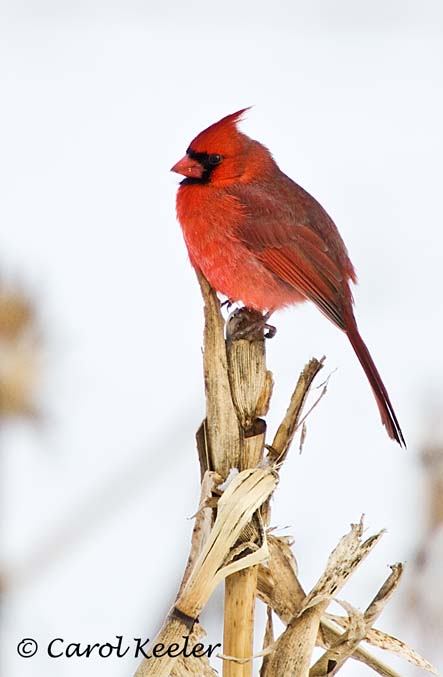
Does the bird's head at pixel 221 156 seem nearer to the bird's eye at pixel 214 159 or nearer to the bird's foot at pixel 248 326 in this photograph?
the bird's eye at pixel 214 159

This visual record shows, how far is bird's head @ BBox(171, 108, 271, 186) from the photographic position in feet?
3.61

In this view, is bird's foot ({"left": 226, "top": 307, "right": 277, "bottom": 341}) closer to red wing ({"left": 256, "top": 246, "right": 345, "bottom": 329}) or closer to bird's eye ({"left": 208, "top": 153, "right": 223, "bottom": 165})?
red wing ({"left": 256, "top": 246, "right": 345, "bottom": 329})

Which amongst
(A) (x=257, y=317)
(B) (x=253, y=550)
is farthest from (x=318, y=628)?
(A) (x=257, y=317)

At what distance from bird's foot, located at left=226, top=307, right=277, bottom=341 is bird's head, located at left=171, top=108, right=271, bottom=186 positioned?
17 cm

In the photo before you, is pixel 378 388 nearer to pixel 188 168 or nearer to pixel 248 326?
pixel 248 326

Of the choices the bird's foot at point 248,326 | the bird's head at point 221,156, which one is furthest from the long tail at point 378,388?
the bird's head at point 221,156

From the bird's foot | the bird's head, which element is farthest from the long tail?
the bird's head

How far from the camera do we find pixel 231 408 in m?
0.90

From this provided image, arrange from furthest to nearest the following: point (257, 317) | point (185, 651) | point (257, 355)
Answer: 1. point (257, 317)
2. point (257, 355)
3. point (185, 651)

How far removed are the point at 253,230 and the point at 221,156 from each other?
10 centimetres

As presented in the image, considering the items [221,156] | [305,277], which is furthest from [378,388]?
[221,156]

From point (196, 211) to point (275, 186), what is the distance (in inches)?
4.1

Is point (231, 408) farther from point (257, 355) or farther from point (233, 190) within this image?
point (233, 190)

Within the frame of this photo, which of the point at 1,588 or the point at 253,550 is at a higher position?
the point at 253,550
